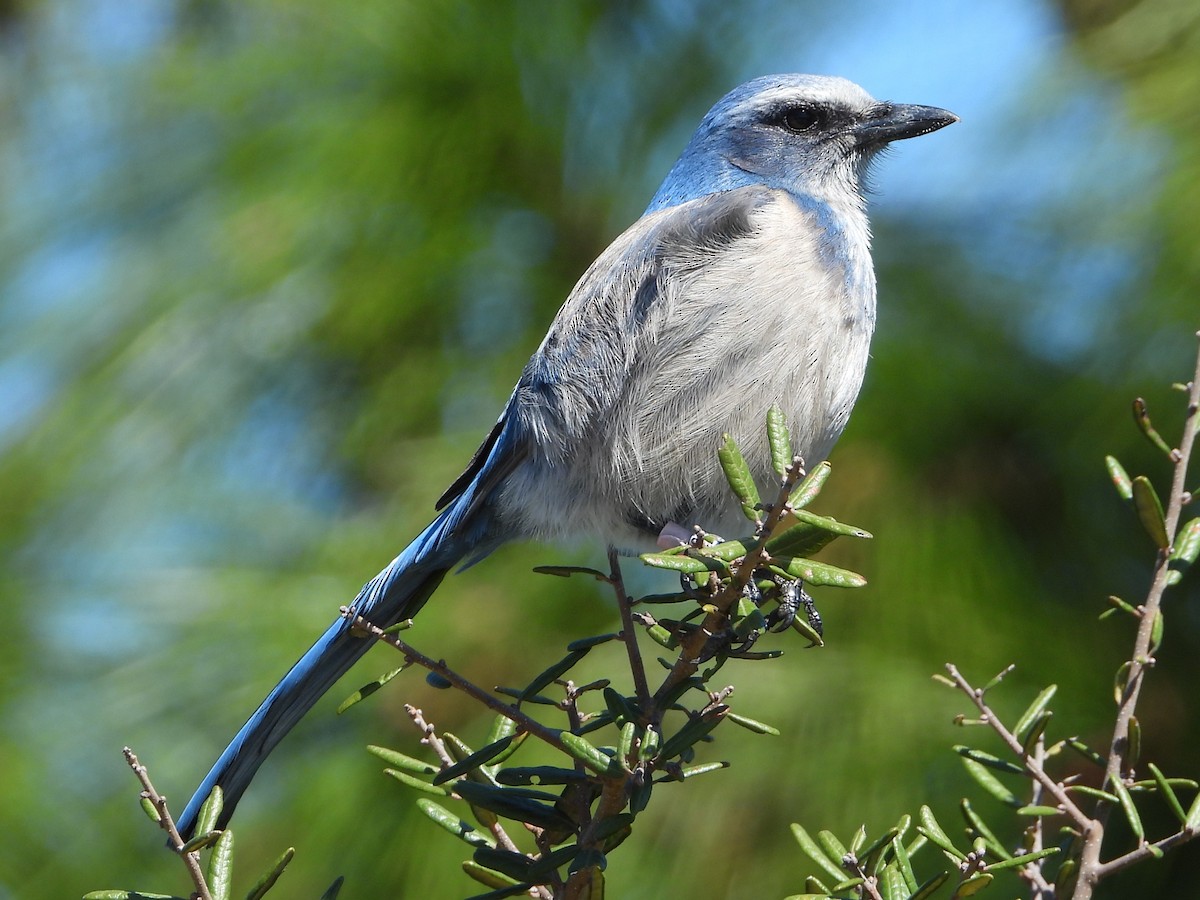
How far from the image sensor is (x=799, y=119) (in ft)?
9.30

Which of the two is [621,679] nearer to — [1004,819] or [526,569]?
[526,569]

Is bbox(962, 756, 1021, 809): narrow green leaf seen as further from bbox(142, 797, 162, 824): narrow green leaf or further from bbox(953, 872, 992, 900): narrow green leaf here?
bbox(142, 797, 162, 824): narrow green leaf

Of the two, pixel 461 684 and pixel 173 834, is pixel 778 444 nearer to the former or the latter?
pixel 461 684

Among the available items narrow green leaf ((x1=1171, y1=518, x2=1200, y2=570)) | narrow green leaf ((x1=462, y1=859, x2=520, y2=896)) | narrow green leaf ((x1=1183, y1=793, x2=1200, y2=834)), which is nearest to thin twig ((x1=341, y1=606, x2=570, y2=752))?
narrow green leaf ((x1=462, y1=859, x2=520, y2=896))

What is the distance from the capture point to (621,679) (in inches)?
96.5

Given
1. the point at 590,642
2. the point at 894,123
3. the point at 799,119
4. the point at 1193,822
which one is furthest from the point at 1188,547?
the point at 799,119

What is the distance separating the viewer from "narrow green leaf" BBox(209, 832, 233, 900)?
121cm

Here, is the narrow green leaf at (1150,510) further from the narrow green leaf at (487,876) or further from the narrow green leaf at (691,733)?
the narrow green leaf at (487,876)

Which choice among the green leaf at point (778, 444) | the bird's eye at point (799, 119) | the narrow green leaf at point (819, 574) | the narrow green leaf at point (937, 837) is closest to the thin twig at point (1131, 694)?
the narrow green leaf at point (937, 837)

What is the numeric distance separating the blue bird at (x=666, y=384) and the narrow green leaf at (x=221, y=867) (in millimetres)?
858

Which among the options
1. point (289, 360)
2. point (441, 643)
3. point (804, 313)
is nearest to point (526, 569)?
point (441, 643)

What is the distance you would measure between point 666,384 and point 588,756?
3.79ft

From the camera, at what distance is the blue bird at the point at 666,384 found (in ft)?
7.34

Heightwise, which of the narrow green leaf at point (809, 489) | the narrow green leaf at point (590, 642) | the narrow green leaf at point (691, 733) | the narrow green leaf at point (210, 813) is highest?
the narrow green leaf at point (809, 489)
